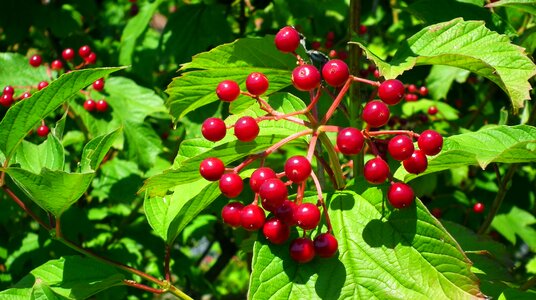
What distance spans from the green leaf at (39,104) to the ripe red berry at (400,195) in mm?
695

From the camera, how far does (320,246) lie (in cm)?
124

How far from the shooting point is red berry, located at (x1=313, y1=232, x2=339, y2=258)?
1.23 meters

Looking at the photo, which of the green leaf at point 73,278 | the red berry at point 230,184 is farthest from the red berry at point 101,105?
the red berry at point 230,184

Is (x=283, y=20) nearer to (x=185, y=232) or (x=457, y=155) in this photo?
(x=185, y=232)

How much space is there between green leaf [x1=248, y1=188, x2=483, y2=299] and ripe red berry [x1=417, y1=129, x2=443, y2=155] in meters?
0.11

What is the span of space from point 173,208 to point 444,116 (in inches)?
72.8

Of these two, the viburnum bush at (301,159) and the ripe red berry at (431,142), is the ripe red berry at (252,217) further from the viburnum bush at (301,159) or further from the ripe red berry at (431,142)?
the ripe red berry at (431,142)

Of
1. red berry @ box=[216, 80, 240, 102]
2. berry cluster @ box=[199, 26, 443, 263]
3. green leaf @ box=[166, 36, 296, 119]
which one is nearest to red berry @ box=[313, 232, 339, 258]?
berry cluster @ box=[199, 26, 443, 263]

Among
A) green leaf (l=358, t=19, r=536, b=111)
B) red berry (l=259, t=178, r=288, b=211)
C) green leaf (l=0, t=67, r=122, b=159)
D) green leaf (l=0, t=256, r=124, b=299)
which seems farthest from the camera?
green leaf (l=0, t=256, r=124, b=299)

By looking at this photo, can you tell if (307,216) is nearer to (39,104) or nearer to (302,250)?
(302,250)

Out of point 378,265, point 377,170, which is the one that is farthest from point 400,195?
point 378,265

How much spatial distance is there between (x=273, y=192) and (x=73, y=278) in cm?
78

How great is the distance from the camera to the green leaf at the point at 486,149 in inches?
48.6

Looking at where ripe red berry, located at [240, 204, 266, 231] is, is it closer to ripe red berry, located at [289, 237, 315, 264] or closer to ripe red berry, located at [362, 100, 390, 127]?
ripe red berry, located at [289, 237, 315, 264]
